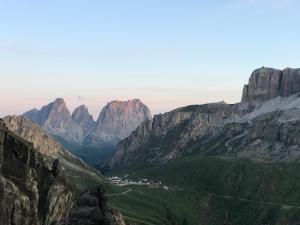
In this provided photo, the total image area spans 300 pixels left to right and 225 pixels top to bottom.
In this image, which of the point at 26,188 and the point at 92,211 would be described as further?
the point at 26,188

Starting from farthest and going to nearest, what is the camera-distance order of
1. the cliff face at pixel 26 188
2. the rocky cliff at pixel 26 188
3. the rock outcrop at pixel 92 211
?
1. the cliff face at pixel 26 188
2. the rocky cliff at pixel 26 188
3. the rock outcrop at pixel 92 211

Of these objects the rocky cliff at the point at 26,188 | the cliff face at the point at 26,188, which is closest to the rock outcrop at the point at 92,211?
the rocky cliff at the point at 26,188

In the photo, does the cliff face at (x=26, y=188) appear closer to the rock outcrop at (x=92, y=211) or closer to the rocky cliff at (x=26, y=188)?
the rocky cliff at (x=26, y=188)

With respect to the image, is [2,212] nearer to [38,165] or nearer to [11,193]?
[11,193]

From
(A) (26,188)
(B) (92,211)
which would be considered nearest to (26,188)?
(A) (26,188)

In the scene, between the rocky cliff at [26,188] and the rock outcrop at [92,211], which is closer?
the rock outcrop at [92,211]

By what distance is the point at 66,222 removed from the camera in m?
45.8

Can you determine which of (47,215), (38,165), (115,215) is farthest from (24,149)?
(115,215)

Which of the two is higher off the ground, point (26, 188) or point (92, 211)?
point (92, 211)

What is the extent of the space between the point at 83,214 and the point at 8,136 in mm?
133982

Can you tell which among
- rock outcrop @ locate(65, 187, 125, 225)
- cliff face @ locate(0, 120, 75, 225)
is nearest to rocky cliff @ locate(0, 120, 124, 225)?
cliff face @ locate(0, 120, 75, 225)

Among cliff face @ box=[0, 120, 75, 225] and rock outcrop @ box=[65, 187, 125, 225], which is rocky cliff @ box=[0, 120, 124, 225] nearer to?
cliff face @ box=[0, 120, 75, 225]

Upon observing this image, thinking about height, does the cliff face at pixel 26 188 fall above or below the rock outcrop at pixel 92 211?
below

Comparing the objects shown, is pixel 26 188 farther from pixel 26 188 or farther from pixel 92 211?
pixel 92 211
